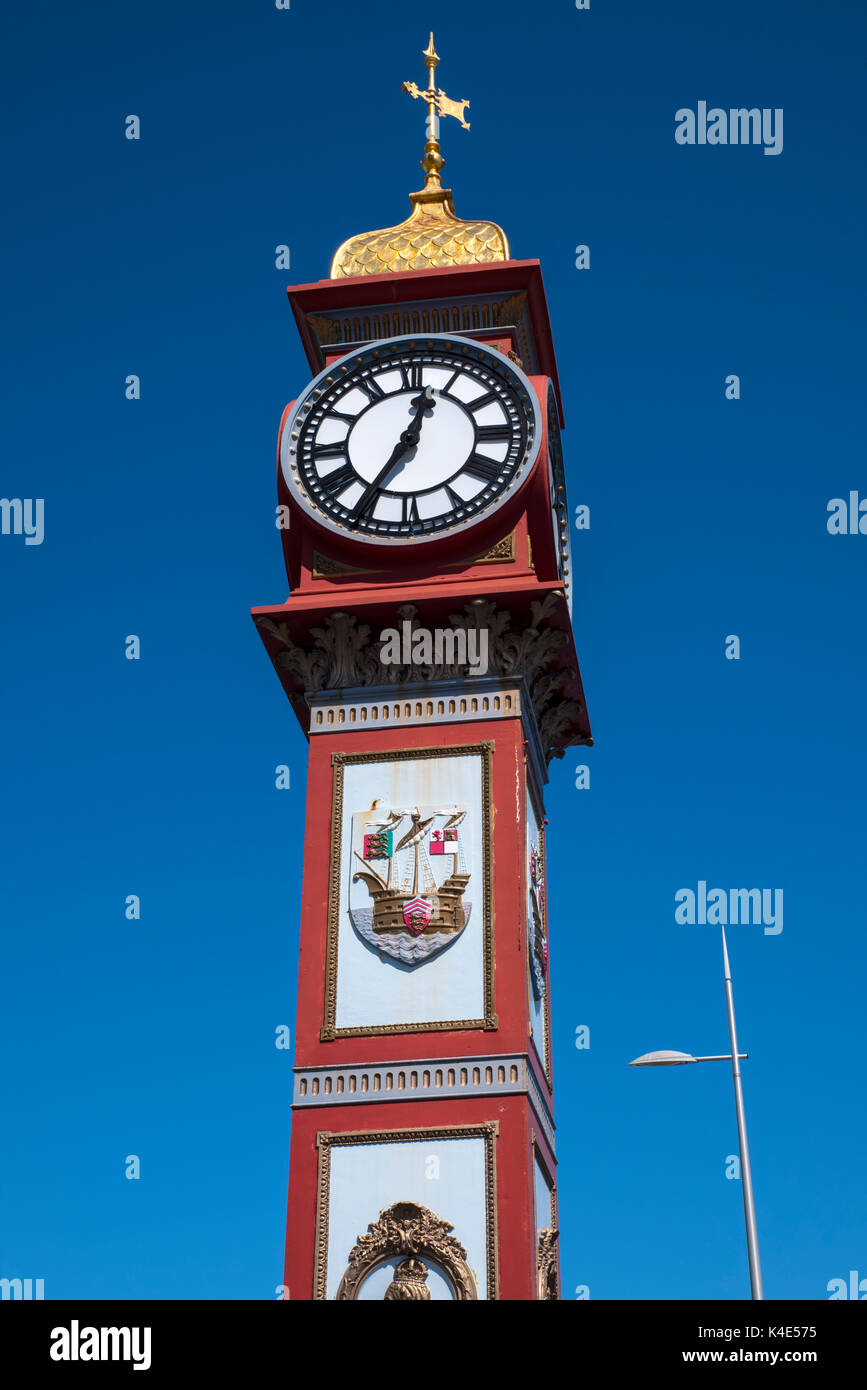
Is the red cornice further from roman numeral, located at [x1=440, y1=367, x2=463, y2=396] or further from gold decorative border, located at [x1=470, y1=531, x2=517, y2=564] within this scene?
gold decorative border, located at [x1=470, y1=531, x2=517, y2=564]

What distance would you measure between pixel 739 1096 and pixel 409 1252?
25.2 ft

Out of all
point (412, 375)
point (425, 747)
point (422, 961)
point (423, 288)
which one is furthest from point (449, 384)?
point (422, 961)

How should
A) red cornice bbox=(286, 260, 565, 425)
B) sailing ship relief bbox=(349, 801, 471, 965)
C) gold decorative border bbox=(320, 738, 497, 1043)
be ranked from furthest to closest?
red cornice bbox=(286, 260, 565, 425) < sailing ship relief bbox=(349, 801, 471, 965) < gold decorative border bbox=(320, 738, 497, 1043)

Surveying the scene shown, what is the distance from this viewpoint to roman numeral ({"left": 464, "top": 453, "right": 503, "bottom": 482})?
3359 centimetres

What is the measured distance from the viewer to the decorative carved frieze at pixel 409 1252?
27625mm

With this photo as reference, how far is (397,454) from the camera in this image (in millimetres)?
34031

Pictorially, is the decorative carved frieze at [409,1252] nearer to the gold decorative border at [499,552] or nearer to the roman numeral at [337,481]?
the gold decorative border at [499,552]

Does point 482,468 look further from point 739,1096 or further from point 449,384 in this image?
point 739,1096

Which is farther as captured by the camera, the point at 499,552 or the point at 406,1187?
the point at 499,552

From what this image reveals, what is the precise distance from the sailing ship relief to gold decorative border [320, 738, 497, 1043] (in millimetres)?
314

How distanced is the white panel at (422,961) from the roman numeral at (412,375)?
744cm

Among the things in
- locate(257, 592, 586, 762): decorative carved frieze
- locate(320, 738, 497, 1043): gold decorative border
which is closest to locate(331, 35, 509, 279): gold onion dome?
locate(257, 592, 586, 762): decorative carved frieze
